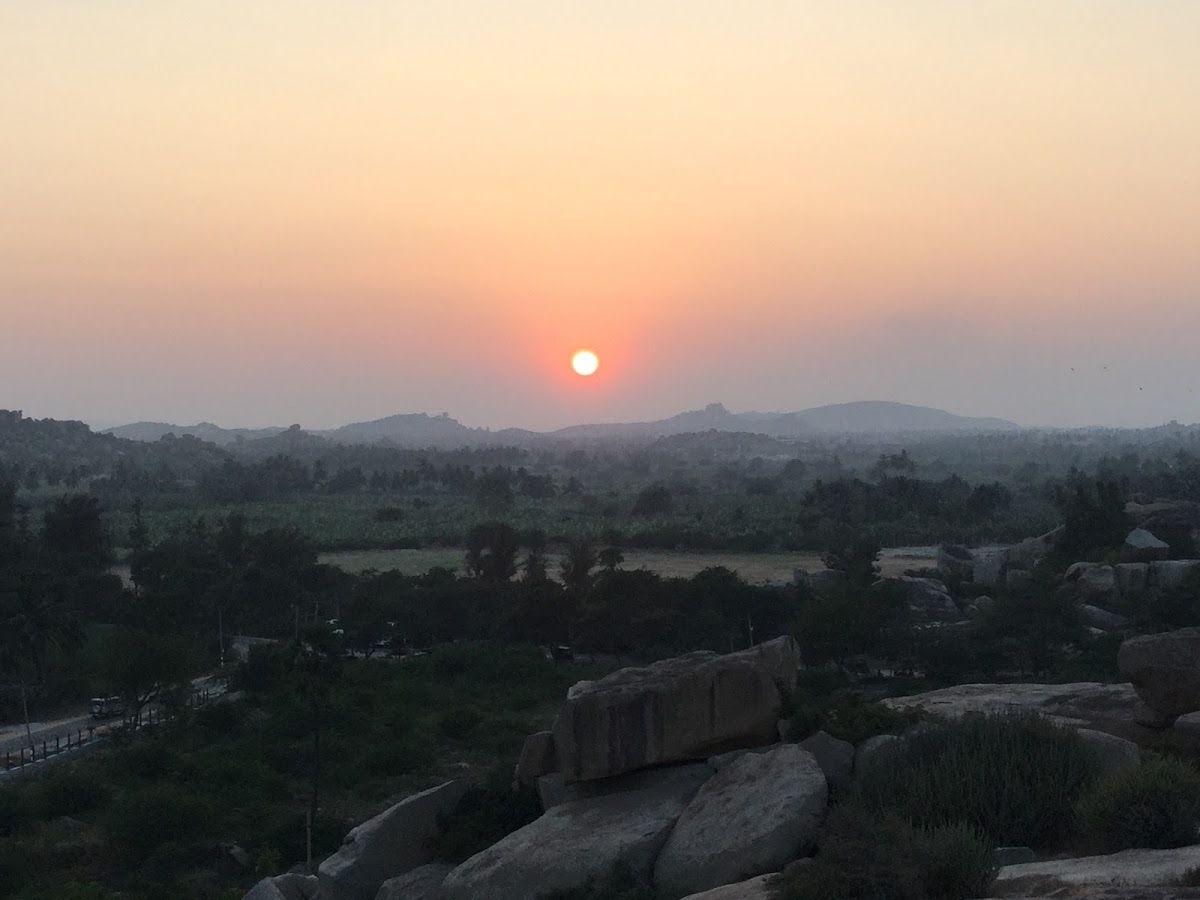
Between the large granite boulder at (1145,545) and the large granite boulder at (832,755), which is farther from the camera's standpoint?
the large granite boulder at (1145,545)

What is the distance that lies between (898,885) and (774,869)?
234 centimetres

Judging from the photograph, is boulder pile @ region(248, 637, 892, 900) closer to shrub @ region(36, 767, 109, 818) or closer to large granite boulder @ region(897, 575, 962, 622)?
shrub @ region(36, 767, 109, 818)

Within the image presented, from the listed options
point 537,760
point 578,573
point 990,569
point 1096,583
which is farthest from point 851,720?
point 990,569

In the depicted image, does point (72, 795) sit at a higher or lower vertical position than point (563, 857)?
lower

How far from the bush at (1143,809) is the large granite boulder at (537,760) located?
7.29 metres

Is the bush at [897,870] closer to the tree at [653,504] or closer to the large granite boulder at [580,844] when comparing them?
the large granite boulder at [580,844]

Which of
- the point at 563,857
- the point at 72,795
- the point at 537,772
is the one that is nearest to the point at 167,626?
the point at 72,795

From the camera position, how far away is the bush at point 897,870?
30.4 feet

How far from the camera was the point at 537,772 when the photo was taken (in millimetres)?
15953

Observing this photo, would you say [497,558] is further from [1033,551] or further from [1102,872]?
[1102,872]

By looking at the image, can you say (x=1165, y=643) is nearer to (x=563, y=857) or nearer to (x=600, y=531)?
(x=563, y=857)

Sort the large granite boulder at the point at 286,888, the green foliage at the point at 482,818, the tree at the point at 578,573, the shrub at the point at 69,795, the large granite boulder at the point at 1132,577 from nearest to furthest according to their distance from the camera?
the green foliage at the point at 482,818 → the large granite boulder at the point at 286,888 → the shrub at the point at 69,795 → the large granite boulder at the point at 1132,577 → the tree at the point at 578,573

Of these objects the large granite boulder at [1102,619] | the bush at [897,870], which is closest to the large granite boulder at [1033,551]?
the large granite boulder at [1102,619]

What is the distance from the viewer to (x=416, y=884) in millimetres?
14617
